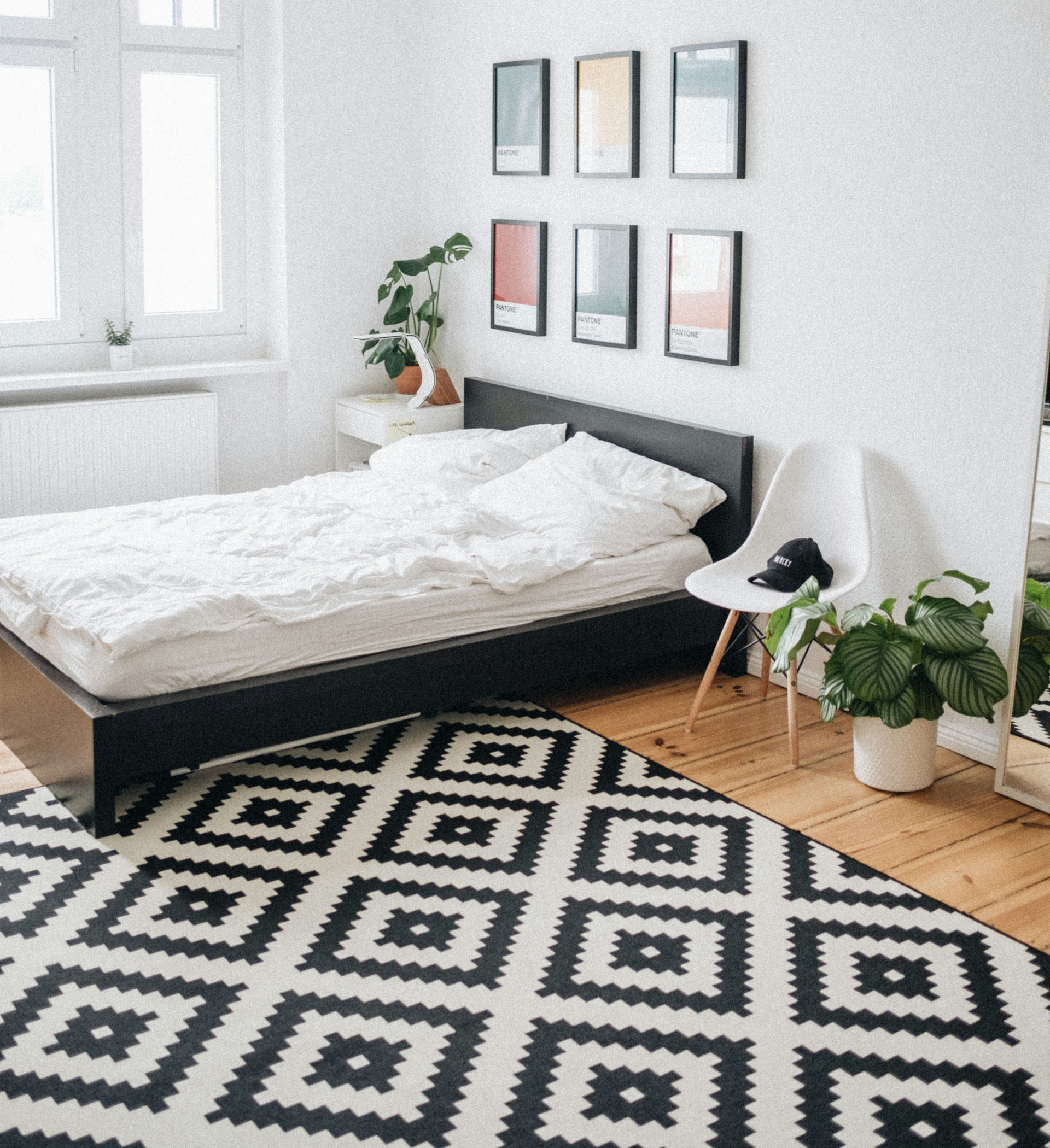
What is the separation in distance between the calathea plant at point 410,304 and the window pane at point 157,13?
4.07 ft

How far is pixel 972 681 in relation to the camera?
321 cm

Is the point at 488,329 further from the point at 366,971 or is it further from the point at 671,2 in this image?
the point at 366,971

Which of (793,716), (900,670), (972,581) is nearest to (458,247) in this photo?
(793,716)

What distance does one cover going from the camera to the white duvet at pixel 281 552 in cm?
332

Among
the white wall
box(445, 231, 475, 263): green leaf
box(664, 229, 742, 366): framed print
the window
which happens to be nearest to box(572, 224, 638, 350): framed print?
the white wall

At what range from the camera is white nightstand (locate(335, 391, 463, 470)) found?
17.1 ft

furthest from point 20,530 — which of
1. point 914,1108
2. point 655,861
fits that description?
point 914,1108

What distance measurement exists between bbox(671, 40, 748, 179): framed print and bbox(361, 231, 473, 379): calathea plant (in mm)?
1192

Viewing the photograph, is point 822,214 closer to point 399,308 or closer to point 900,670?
point 900,670

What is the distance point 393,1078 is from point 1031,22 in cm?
281

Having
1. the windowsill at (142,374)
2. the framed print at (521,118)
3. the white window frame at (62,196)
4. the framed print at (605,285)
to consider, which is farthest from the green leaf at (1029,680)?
the white window frame at (62,196)

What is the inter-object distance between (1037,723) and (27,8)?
165 inches

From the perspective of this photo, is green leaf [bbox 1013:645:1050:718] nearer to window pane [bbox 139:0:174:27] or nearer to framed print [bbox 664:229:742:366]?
framed print [bbox 664:229:742:366]

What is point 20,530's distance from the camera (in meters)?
3.99
